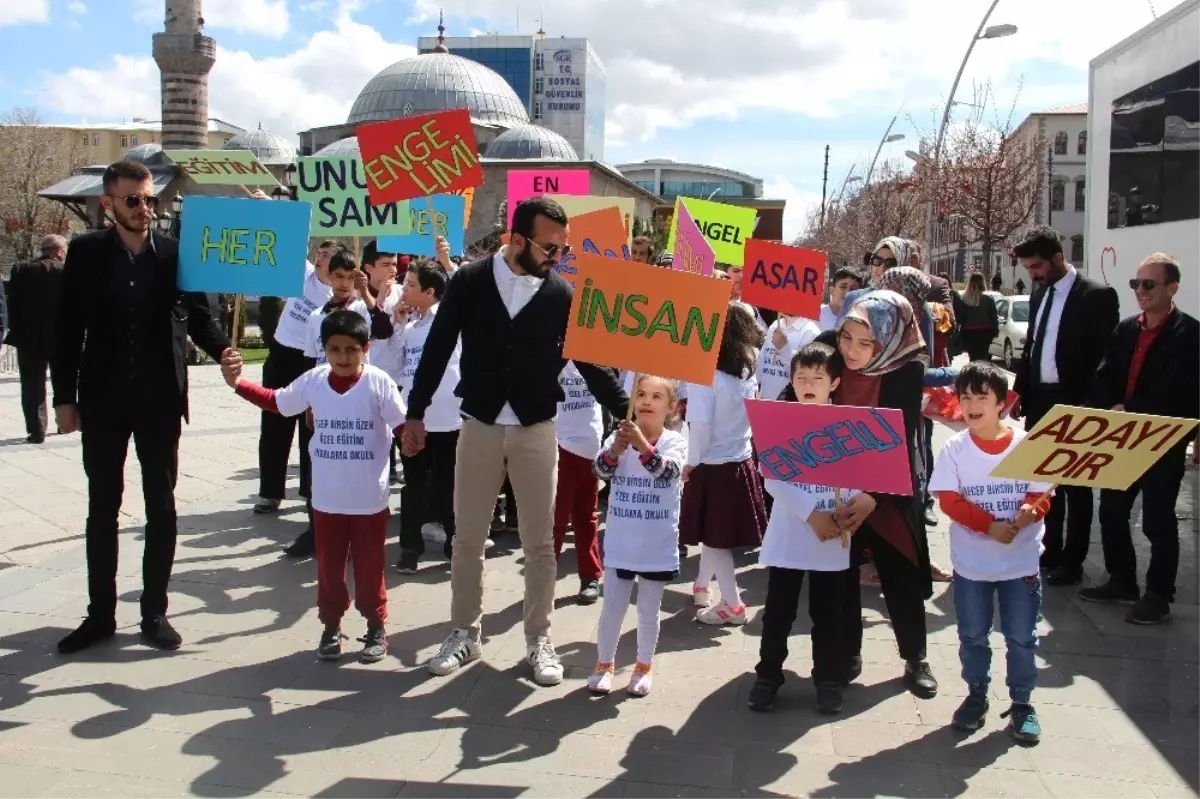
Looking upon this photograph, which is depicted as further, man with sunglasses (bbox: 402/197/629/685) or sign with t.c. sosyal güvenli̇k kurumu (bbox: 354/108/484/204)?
sign with t.c. sosyal güvenli̇k kurumu (bbox: 354/108/484/204)

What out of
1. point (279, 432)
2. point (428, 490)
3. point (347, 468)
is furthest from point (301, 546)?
point (347, 468)

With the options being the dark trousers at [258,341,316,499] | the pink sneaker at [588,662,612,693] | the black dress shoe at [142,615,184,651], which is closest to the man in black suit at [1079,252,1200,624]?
the pink sneaker at [588,662,612,693]

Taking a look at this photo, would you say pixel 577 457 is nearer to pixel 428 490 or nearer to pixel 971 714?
pixel 428 490

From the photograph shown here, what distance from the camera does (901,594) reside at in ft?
14.9

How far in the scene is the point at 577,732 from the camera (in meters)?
4.04

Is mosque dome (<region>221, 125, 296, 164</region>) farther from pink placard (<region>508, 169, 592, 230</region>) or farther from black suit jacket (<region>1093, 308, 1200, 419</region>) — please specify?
black suit jacket (<region>1093, 308, 1200, 419</region>)

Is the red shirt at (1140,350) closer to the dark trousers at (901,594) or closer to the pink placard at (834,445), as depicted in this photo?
the dark trousers at (901,594)

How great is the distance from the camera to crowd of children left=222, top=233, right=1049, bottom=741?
4086 mm

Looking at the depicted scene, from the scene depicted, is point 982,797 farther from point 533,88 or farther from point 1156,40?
point 533,88

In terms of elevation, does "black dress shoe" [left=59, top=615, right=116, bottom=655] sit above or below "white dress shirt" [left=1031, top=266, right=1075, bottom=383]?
below

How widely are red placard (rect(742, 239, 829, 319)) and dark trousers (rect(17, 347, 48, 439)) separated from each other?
7117mm

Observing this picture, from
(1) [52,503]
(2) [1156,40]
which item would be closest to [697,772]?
(1) [52,503]

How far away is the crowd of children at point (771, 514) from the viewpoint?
13.4 feet

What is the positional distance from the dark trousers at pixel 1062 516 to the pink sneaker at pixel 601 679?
2981mm
